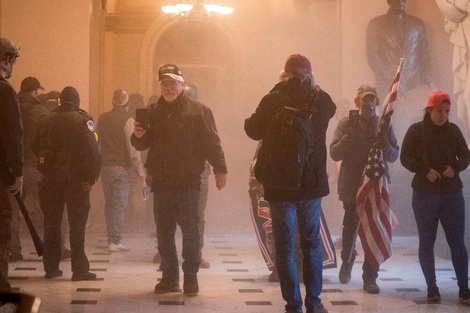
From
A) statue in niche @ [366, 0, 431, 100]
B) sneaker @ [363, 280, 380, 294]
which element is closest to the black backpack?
sneaker @ [363, 280, 380, 294]

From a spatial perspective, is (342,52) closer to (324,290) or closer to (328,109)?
(324,290)

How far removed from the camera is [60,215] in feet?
28.9

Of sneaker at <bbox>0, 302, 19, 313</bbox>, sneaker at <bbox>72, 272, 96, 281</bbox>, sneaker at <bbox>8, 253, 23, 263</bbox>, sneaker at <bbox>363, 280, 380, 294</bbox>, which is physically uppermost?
sneaker at <bbox>0, 302, 19, 313</bbox>

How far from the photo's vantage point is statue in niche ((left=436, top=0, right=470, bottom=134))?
39.2 feet

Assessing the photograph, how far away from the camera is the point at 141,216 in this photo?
17.2m

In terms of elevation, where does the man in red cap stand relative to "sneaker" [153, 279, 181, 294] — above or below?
above

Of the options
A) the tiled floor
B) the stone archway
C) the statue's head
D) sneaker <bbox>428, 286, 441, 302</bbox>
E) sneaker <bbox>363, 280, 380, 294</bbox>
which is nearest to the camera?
the tiled floor

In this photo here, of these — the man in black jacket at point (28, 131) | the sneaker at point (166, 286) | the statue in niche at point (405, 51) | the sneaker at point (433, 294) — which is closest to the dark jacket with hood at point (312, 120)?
the sneaker at point (433, 294)

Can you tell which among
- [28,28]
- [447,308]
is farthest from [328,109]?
[28,28]

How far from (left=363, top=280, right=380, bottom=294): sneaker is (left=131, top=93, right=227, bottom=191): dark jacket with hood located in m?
1.64

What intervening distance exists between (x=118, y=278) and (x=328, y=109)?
133 inches

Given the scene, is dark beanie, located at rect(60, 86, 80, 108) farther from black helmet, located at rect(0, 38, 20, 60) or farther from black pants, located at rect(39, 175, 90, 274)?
black helmet, located at rect(0, 38, 20, 60)

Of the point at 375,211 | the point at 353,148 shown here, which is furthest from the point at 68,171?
the point at 375,211

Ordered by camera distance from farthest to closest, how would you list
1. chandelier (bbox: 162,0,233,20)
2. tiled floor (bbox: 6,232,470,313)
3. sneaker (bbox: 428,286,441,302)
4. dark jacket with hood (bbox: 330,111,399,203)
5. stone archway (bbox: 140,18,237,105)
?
1. stone archway (bbox: 140,18,237,105)
2. chandelier (bbox: 162,0,233,20)
3. dark jacket with hood (bbox: 330,111,399,203)
4. sneaker (bbox: 428,286,441,302)
5. tiled floor (bbox: 6,232,470,313)
